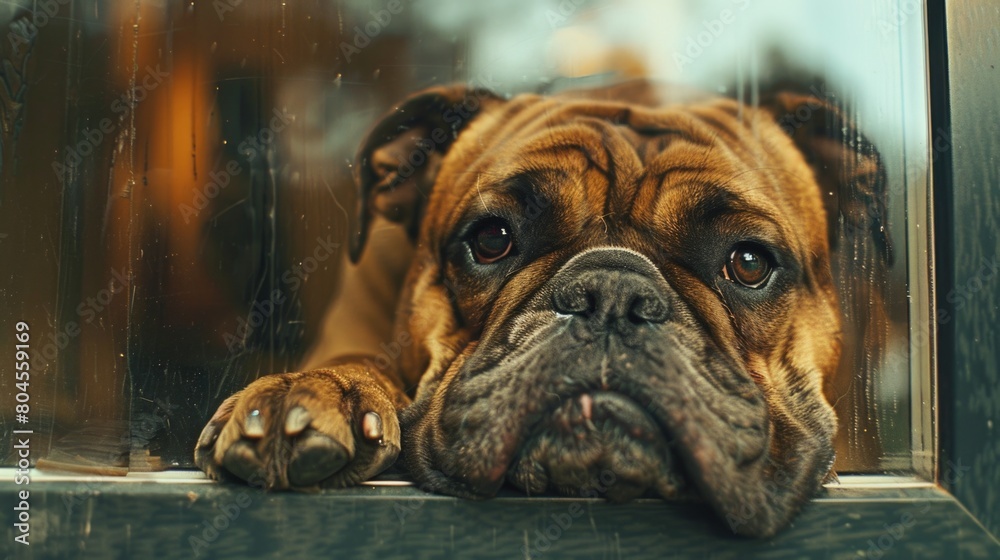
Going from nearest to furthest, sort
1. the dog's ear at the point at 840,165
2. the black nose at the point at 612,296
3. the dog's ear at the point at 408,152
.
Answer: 1. the black nose at the point at 612,296
2. the dog's ear at the point at 840,165
3. the dog's ear at the point at 408,152

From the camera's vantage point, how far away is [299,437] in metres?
2.05

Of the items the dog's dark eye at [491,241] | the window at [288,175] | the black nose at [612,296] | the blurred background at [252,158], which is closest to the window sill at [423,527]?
the window at [288,175]

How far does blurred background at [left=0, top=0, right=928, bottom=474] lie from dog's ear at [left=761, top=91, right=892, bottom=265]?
0.06 meters

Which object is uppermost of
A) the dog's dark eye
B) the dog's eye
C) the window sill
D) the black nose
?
the dog's dark eye

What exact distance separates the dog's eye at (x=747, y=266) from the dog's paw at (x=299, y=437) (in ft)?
3.97

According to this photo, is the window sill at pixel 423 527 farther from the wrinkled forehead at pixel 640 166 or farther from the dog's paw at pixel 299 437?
the wrinkled forehead at pixel 640 166

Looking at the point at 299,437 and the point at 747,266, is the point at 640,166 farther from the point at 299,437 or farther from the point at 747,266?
the point at 299,437

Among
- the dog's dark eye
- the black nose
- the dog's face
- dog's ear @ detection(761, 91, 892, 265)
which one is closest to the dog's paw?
Result: the dog's face

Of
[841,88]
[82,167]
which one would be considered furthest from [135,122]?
[841,88]

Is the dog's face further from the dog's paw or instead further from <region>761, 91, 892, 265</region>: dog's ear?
the dog's paw

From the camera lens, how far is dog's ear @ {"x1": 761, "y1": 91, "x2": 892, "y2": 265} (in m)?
2.53

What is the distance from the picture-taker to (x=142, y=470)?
2.27 metres

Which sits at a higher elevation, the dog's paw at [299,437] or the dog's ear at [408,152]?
the dog's ear at [408,152]

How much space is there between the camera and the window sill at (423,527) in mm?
1966
